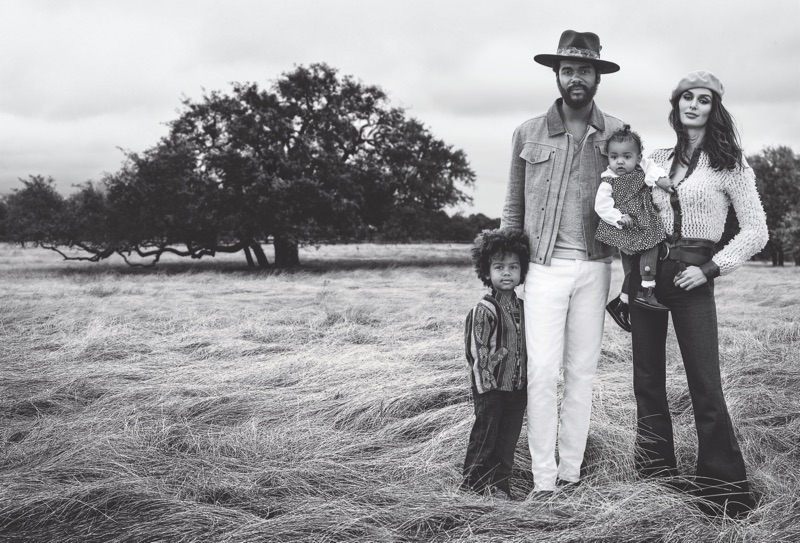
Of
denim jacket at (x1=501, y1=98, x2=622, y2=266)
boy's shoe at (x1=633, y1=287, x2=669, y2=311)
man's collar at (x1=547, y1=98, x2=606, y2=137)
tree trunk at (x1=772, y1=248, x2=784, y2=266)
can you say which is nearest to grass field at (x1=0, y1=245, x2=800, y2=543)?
boy's shoe at (x1=633, y1=287, x2=669, y2=311)

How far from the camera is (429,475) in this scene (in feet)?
10.0

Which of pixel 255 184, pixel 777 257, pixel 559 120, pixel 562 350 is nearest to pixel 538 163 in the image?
pixel 559 120

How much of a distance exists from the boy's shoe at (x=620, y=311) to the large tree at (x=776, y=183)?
26.4m

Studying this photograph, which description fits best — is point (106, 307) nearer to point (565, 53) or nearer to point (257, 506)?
point (257, 506)

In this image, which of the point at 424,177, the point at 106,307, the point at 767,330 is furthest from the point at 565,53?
the point at 424,177

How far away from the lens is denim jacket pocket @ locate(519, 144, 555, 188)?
9.47ft

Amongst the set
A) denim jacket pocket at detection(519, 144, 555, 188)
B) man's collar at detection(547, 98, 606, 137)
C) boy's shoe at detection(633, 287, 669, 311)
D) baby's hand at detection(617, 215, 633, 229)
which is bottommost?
boy's shoe at detection(633, 287, 669, 311)

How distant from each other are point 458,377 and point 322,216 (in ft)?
47.5

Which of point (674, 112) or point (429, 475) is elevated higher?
point (674, 112)

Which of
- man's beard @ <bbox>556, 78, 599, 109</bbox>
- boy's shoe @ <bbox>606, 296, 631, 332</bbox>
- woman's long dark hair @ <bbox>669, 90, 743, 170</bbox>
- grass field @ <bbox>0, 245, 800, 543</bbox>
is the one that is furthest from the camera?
boy's shoe @ <bbox>606, 296, 631, 332</bbox>

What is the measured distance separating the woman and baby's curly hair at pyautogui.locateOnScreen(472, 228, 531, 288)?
0.51 metres

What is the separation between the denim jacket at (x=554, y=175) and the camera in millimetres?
2836

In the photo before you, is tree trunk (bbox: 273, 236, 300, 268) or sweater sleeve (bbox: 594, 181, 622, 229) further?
tree trunk (bbox: 273, 236, 300, 268)

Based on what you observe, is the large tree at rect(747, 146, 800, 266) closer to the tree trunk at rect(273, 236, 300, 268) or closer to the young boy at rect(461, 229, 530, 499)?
the tree trunk at rect(273, 236, 300, 268)
